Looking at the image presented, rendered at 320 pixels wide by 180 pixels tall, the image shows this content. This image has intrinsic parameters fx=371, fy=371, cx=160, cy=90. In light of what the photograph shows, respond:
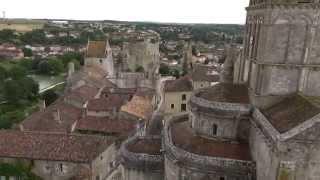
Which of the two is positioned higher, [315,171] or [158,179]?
[315,171]

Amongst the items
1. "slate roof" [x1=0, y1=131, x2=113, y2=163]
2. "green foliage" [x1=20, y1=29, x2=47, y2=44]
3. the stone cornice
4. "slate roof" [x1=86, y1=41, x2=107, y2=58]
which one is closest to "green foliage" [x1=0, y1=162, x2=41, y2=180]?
"slate roof" [x1=0, y1=131, x2=113, y2=163]

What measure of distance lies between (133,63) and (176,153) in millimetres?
54978

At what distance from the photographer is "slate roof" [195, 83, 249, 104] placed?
27641 millimetres

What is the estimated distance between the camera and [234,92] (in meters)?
28.3

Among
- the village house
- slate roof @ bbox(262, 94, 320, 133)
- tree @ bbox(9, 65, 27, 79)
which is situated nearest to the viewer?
slate roof @ bbox(262, 94, 320, 133)

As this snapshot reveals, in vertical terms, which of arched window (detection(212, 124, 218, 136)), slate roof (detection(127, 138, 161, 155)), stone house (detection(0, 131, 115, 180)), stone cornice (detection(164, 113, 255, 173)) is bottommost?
stone house (detection(0, 131, 115, 180))

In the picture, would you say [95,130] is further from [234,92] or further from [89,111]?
[234,92]

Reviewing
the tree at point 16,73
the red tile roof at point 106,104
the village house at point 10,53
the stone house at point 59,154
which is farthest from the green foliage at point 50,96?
the village house at point 10,53

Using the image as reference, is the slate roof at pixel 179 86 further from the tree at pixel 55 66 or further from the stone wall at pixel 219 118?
the tree at pixel 55 66

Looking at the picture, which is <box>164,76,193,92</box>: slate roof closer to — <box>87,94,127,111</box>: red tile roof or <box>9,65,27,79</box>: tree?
<box>87,94,127,111</box>: red tile roof

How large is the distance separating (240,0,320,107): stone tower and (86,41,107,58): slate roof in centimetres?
5162

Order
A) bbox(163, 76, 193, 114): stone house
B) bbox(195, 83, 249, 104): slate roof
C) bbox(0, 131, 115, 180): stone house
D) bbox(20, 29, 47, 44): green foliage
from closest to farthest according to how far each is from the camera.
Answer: bbox(195, 83, 249, 104): slate roof → bbox(0, 131, 115, 180): stone house → bbox(163, 76, 193, 114): stone house → bbox(20, 29, 47, 44): green foliage

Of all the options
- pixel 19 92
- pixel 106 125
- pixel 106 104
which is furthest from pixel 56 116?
pixel 19 92

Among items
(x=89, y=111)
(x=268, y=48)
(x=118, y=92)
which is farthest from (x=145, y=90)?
(x=268, y=48)
